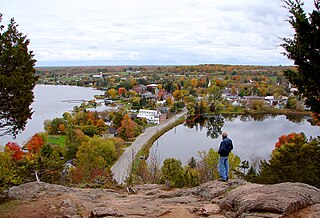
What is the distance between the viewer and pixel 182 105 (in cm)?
5794

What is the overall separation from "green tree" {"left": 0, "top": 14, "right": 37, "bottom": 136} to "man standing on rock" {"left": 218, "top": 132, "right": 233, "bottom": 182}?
4.66 m

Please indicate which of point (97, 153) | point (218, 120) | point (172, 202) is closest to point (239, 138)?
point (218, 120)

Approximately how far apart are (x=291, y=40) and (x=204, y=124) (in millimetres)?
37888

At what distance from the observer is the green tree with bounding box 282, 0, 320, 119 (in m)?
6.39

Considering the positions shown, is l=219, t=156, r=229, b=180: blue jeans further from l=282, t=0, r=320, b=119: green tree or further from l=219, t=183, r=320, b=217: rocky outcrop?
l=282, t=0, r=320, b=119: green tree

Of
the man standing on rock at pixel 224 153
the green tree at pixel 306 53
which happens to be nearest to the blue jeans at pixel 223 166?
the man standing on rock at pixel 224 153

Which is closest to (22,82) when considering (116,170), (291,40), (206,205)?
Answer: (206,205)

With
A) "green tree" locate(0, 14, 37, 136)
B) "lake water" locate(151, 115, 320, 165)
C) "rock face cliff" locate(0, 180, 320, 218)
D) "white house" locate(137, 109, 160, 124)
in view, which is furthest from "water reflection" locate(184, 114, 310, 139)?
"green tree" locate(0, 14, 37, 136)

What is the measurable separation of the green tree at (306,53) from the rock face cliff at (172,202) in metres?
1.86

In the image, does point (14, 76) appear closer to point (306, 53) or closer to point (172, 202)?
point (172, 202)

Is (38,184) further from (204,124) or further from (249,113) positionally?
(249,113)

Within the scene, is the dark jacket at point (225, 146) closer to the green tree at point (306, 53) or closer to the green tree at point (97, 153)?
the green tree at point (306, 53)

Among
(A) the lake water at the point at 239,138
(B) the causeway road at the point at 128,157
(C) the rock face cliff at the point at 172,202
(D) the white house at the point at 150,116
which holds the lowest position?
(B) the causeway road at the point at 128,157

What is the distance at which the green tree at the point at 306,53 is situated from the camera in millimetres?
6391
